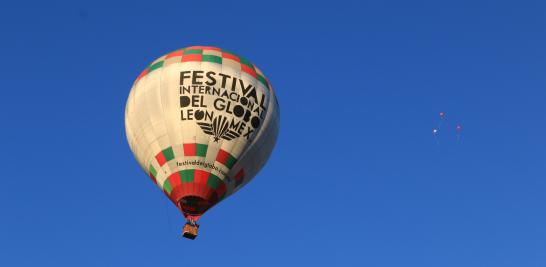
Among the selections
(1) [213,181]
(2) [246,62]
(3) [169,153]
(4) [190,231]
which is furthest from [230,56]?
(4) [190,231]

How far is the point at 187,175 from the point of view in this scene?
38969 millimetres

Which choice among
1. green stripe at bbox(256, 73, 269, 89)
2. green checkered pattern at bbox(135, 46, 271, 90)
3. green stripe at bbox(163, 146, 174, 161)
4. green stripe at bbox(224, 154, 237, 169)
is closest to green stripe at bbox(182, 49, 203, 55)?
green checkered pattern at bbox(135, 46, 271, 90)

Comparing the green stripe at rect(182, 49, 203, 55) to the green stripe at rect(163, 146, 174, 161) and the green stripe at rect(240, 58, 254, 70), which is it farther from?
the green stripe at rect(163, 146, 174, 161)

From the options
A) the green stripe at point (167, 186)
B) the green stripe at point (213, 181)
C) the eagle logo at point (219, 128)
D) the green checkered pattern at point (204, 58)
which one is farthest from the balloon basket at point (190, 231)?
the green checkered pattern at point (204, 58)

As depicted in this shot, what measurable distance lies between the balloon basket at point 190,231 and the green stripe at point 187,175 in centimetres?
159

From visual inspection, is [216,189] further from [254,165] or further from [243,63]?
[243,63]

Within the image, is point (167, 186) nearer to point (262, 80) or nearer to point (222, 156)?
point (222, 156)

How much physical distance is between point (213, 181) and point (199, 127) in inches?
71.8

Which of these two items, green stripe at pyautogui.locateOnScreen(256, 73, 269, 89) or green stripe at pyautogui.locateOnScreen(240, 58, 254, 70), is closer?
green stripe at pyautogui.locateOnScreen(256, 73, 269, 89)

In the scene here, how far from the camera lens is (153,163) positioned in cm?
3984

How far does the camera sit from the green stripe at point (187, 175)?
3894cm

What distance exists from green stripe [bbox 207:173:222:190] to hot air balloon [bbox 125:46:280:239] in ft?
0.06

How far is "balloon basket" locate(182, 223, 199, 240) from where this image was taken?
39406mm

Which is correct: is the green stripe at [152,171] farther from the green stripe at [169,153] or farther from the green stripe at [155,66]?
the green stripe at [155,66]
